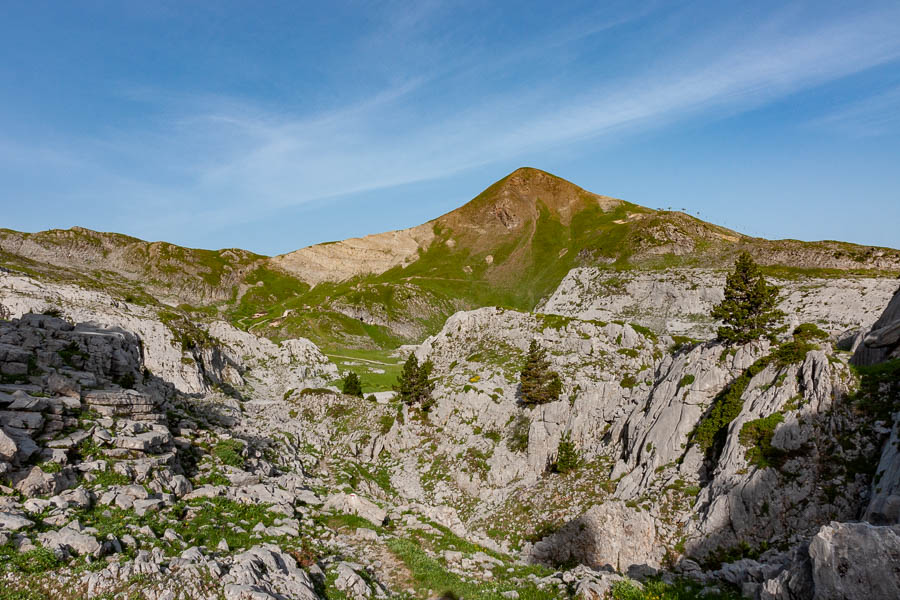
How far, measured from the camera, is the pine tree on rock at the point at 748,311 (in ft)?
96.0

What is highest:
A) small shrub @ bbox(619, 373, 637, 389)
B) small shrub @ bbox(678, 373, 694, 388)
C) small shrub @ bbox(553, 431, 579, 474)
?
small shrub @ bbox(678, 373, 694, 388)

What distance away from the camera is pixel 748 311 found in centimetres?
3008

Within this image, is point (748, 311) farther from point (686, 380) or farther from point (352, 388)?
point (352, 388)

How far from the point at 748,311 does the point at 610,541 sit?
58.3 feet

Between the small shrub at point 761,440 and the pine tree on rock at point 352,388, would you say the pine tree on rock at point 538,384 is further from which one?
the pine tree on rock at point 352,388

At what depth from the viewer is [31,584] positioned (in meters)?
12.5

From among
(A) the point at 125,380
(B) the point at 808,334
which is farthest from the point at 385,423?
(B) the point at 808,334

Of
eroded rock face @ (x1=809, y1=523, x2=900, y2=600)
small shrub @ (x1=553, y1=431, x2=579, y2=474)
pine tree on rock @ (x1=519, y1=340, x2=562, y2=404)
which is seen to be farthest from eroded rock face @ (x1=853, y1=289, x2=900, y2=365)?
pine tree on rock @ (x1=519, y1=340, x2=562, y2=404)

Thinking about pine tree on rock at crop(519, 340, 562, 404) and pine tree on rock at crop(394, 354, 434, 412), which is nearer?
pine tree on rock at crop(519, 340, 562, 404)

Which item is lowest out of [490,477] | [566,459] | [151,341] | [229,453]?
[490,477]

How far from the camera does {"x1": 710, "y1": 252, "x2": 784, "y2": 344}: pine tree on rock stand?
96.0 feet

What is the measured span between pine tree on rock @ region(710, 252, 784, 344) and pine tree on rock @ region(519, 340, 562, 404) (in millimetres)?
16045

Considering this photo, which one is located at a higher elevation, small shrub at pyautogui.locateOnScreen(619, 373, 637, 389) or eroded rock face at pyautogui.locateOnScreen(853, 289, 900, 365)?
eroded rock face at pyautogui.locateOnScreen(853, 289, 900, 365)

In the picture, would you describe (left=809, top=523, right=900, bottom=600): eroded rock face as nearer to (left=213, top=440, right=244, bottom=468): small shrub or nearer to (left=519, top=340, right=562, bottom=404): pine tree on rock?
(left=213, top=440, right=244, bottom=468): small shrub
